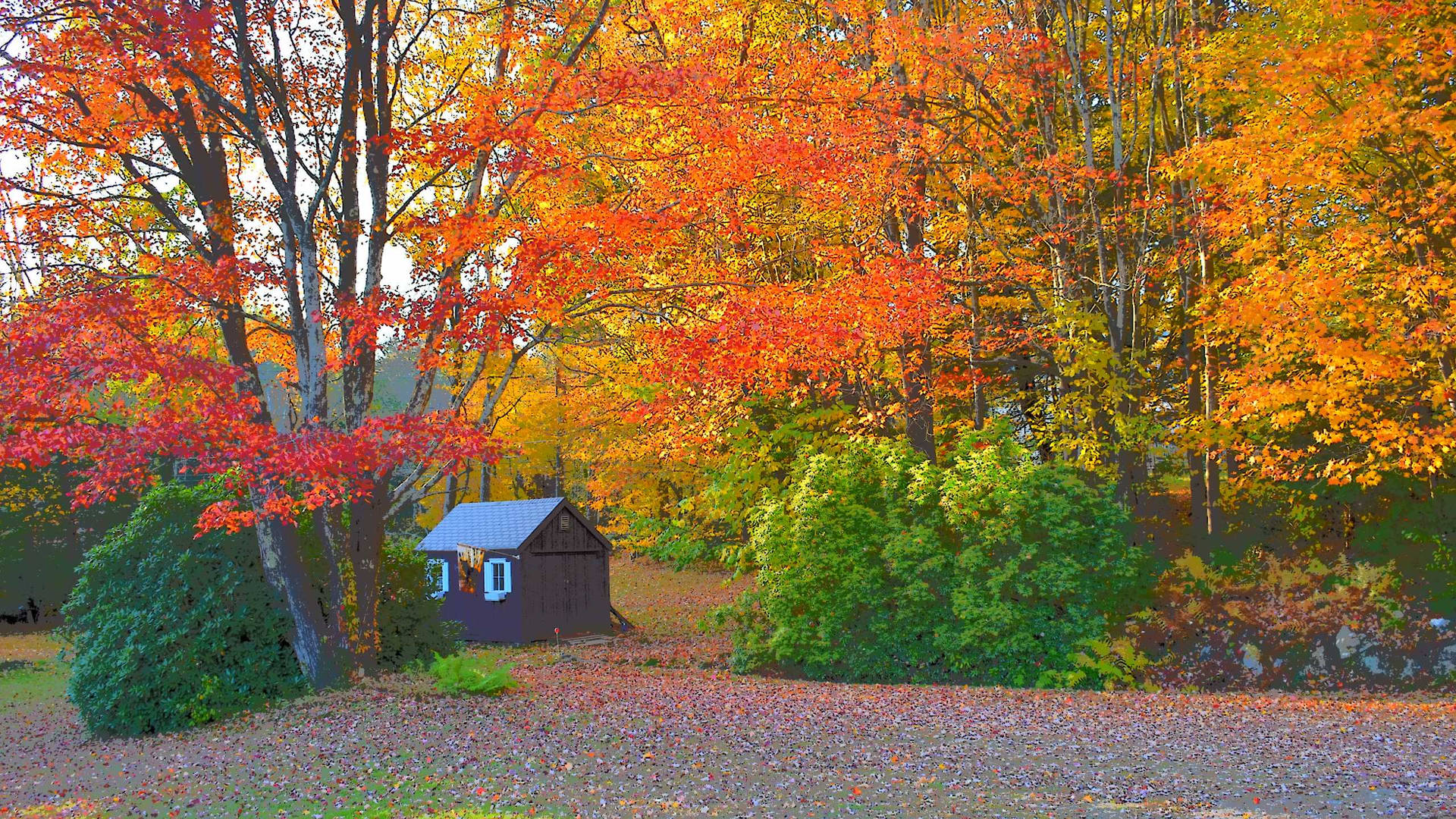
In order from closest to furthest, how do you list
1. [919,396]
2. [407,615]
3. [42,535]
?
[407,615], [919,396], [42,535]

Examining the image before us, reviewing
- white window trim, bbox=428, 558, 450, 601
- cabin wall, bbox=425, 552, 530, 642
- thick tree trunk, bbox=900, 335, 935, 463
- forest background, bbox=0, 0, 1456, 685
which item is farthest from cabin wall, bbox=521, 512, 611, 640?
thick tree trunk, bbox=900, 335, 935, 463

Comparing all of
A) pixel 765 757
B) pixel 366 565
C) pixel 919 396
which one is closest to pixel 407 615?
pixel 366 565

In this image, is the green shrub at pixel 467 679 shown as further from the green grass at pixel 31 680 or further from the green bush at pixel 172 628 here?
the green grass at pixel 31 680

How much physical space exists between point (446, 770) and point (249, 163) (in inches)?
358

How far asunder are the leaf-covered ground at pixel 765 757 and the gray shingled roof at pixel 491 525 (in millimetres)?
9506

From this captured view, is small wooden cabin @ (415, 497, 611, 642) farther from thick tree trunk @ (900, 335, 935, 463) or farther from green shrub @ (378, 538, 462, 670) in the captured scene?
thick tree trunk @ (900, 335, 935, 463)

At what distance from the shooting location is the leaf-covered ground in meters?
7.71

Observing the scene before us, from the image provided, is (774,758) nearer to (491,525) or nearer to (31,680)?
(491,525)

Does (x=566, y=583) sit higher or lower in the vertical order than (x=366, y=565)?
lower

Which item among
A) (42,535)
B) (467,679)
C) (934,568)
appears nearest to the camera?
(467,679)

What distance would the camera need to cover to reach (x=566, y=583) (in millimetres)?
23109

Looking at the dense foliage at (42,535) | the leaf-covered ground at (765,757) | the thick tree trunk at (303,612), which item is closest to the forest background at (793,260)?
the thick tree trunk at (303,612)

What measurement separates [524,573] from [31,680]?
1028 centimetres

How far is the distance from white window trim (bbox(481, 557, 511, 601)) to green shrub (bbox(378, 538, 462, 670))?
7.91 m
